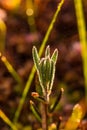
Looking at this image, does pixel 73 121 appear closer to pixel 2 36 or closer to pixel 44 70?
pixel 44 70

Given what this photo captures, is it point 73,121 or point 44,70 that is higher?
point 44,70

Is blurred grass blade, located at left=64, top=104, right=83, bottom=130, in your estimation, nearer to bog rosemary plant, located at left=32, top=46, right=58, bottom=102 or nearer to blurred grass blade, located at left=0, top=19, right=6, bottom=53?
bog rosemary plant, located at left=32, top=46, right=58, bottom=102

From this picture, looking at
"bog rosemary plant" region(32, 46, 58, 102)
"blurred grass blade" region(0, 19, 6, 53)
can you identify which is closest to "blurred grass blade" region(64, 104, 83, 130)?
"bog rosemary plant" region(32, 46, 58, 102)

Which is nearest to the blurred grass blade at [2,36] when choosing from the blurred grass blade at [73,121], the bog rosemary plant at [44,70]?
the blurred grass blade at [73,121]

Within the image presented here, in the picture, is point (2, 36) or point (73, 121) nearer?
point (73, 121)

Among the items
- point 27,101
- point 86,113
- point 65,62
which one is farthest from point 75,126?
point 65,62

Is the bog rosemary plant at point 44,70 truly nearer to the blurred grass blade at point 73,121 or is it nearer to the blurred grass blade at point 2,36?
the blurred grass blade at point 73,121

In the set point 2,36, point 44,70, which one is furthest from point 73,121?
point 2,36

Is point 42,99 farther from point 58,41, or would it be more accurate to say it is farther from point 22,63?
point 58,41

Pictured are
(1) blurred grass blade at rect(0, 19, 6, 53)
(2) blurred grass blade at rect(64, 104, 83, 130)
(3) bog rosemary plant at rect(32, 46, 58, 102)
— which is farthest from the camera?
(1) blurred grass blade at rect(0, 19, 6, 53)

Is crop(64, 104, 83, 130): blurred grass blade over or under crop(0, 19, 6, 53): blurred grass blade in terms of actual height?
under

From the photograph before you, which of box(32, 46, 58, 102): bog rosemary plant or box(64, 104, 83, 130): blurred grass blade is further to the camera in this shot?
box(64, 104, 83, 130): blurred grass blade
